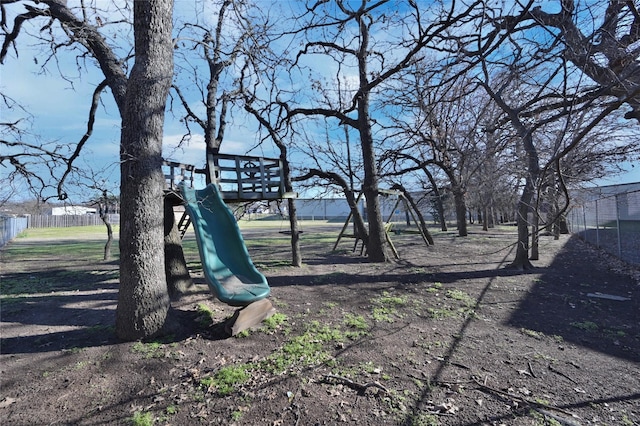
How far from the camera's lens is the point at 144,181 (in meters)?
4.13

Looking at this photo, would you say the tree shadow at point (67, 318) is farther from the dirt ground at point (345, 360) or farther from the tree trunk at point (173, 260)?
the tree trunk at point (173, 260)

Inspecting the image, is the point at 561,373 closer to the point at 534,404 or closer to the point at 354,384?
the point at 534,404

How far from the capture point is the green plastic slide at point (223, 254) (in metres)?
4.29

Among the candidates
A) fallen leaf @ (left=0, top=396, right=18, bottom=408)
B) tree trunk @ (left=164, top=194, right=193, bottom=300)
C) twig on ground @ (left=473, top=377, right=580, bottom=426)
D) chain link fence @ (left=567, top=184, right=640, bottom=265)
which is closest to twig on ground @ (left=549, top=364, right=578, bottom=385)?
twig on ground @ (left=473, top=377, right=580, bottom=426)

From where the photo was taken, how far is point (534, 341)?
4141 millimetres

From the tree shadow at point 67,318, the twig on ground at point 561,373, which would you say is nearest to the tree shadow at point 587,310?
the twig on ground at point 561,373

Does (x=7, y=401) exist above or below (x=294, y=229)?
below

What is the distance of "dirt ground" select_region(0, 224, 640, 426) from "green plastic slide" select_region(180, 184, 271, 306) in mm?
542

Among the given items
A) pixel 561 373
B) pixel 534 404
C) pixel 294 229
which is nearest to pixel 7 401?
pixel 534 404

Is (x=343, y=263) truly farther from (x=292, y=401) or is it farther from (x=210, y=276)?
(x=292, y=401)

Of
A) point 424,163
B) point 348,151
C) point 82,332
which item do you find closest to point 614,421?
point 82,332

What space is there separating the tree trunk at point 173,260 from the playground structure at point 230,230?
0.90 ft

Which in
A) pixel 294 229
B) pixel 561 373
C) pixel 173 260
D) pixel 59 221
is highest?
pixel 59 221

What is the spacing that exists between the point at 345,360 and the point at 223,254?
279cm
